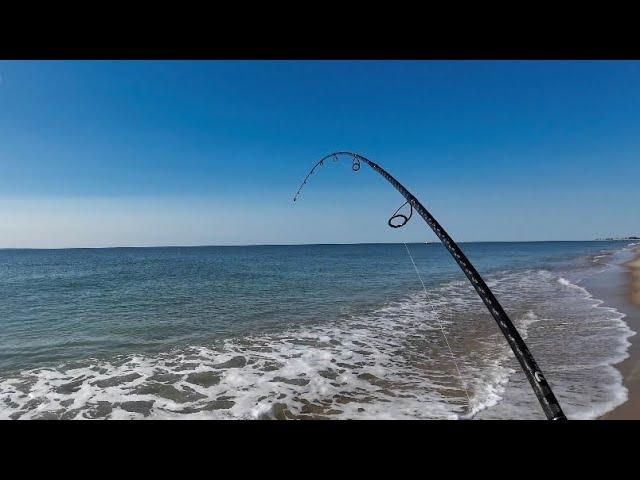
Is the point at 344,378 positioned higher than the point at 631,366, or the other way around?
the point at 631,366

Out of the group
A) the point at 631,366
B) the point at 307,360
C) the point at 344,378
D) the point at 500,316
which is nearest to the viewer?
the point at 500,316

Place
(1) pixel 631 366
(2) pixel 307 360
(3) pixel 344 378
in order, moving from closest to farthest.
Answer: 1. (1) pixel 631 366
2. (3) pixel 344 378
3. (2) pixel 307 360

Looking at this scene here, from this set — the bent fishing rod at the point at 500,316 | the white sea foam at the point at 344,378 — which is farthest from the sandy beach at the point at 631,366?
the bent fishing rod at the point at 500,316

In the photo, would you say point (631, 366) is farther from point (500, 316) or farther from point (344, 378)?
point (500, 316)

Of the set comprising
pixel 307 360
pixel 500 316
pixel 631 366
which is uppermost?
pixel 500 316

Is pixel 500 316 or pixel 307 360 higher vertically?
pixel 500 316

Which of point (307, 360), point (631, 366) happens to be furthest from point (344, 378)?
point (631, 366)

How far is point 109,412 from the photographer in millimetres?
4922

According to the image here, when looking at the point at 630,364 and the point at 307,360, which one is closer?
the point at 630,364

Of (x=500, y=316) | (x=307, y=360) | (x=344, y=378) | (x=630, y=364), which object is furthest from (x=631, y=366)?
(x=500, y=316)

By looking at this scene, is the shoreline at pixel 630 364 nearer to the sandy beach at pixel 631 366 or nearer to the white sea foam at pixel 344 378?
the sandy beach at pixel 631 366

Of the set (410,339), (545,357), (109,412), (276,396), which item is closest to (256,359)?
(276,396)
